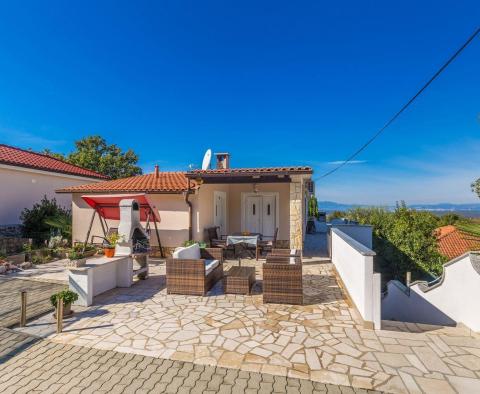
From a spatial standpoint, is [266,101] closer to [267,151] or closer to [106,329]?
[267,151]

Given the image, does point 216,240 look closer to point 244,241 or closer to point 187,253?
point 244,241

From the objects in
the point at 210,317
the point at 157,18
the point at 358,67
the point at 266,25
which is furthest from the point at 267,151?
the point at 210,317

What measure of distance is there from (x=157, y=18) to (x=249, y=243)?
1173cm

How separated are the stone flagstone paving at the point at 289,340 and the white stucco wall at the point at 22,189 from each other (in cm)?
1122

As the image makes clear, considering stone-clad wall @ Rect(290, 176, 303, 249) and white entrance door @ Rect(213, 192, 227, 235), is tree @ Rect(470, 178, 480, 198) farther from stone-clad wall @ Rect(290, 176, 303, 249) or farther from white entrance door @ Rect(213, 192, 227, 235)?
white entrance door @ Rect(213, 192, 227, 235)

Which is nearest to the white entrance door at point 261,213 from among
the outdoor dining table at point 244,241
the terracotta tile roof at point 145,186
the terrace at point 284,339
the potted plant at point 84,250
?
the outdoor dining table at point 244,241

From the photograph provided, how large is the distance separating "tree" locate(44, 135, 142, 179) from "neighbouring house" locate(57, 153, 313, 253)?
20.1m

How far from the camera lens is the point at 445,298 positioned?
7.14 m

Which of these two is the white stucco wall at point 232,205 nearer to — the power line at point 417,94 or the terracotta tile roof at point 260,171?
the terracotta tile roof at point 260,171

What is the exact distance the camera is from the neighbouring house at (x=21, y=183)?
1358 centimetres

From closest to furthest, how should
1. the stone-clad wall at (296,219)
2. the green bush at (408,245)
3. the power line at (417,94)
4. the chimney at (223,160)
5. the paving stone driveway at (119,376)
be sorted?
1. the paving stone driveway at (119,376)
2. the power line at (417,94)
3. the stone-clad wall at (296,219)
4. the green bush at (408,245)
5. the chimney at (223,160)

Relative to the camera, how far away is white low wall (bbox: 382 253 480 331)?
5926mm

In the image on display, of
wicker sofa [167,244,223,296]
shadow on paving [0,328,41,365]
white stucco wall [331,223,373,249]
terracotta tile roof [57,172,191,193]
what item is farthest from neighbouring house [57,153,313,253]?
shadow on paving [0,328,41,365]

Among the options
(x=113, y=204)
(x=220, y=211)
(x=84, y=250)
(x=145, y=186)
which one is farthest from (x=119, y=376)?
(x=220, y=211)
